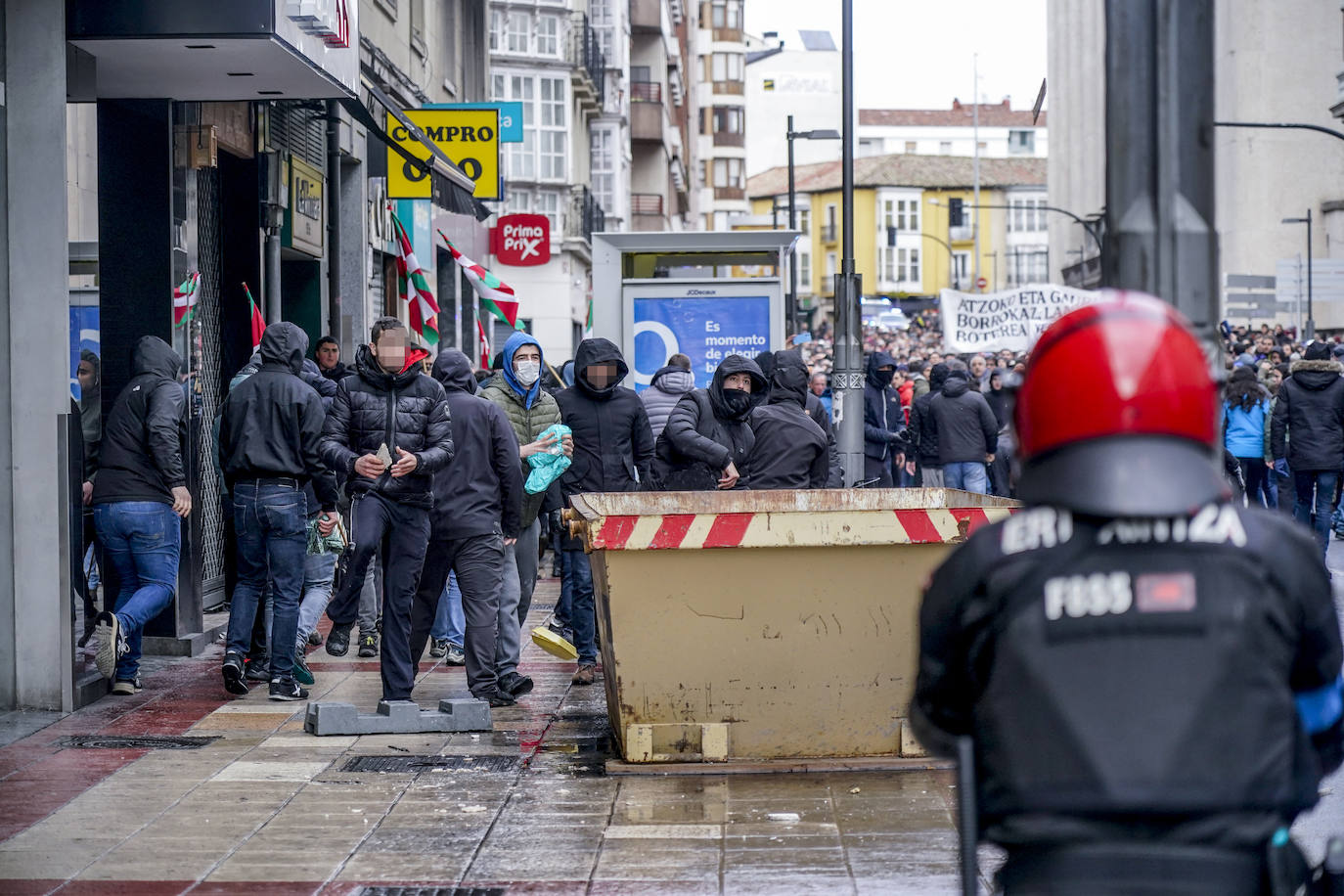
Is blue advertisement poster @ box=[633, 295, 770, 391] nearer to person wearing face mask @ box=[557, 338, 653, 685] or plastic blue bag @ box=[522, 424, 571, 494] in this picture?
person wearing face mask @ box=[557, 338, 653, 685]

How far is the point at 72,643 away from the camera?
30.2 feet

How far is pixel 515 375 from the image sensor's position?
10.4 metres

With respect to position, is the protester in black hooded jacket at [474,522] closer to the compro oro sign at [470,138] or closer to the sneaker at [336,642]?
the sneaker at [336,642]

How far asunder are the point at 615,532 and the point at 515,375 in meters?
3.14

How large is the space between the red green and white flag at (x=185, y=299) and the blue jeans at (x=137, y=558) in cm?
225

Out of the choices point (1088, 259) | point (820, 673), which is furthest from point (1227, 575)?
point (1088, 259)

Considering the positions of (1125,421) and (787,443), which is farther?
(787,443)

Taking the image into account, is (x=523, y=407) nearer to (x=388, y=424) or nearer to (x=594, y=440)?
(x=594, y=440)

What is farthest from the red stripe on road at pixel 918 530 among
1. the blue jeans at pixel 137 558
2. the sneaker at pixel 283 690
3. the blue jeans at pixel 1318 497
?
the blue jeans at pixel 1318 497

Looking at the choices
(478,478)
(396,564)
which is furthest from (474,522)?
(396,564)

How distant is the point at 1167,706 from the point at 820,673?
16.8 ft

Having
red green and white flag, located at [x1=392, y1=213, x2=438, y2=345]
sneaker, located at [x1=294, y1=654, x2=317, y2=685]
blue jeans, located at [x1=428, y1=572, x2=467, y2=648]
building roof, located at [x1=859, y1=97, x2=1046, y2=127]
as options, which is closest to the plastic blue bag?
blue jeans, located at [x1=428, y1=572, x2=467, y2=648]

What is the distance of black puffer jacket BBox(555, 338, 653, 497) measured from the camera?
10352 mm

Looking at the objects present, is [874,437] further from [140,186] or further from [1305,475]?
[140,186]
